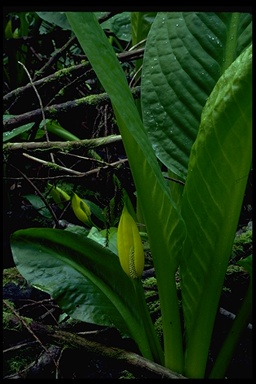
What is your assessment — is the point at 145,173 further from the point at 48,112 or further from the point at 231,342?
the point at 48,112

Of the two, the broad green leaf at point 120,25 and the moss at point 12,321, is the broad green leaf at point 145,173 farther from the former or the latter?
the broad green leaf at point 120,25

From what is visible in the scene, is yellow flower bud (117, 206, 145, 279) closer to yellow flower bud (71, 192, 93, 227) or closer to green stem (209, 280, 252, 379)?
green stem (209, 280, 252, 379)

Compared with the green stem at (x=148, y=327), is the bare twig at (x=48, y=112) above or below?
above

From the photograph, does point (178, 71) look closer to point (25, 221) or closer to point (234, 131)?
point (234, 131)

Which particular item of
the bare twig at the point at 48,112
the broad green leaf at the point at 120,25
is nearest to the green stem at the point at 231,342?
the bare twig at the point at 48,112

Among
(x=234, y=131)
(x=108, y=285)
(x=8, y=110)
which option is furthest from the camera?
(x=8, y=110)

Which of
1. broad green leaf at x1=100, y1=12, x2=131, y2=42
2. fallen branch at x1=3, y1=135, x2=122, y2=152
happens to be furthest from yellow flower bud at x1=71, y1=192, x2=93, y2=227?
broad green leaf at x1=100, y1=12, x2=131, y2=42

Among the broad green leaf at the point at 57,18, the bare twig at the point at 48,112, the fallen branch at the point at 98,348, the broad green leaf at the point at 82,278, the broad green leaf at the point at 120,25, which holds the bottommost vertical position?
the fallen branch at the point at 98,348
